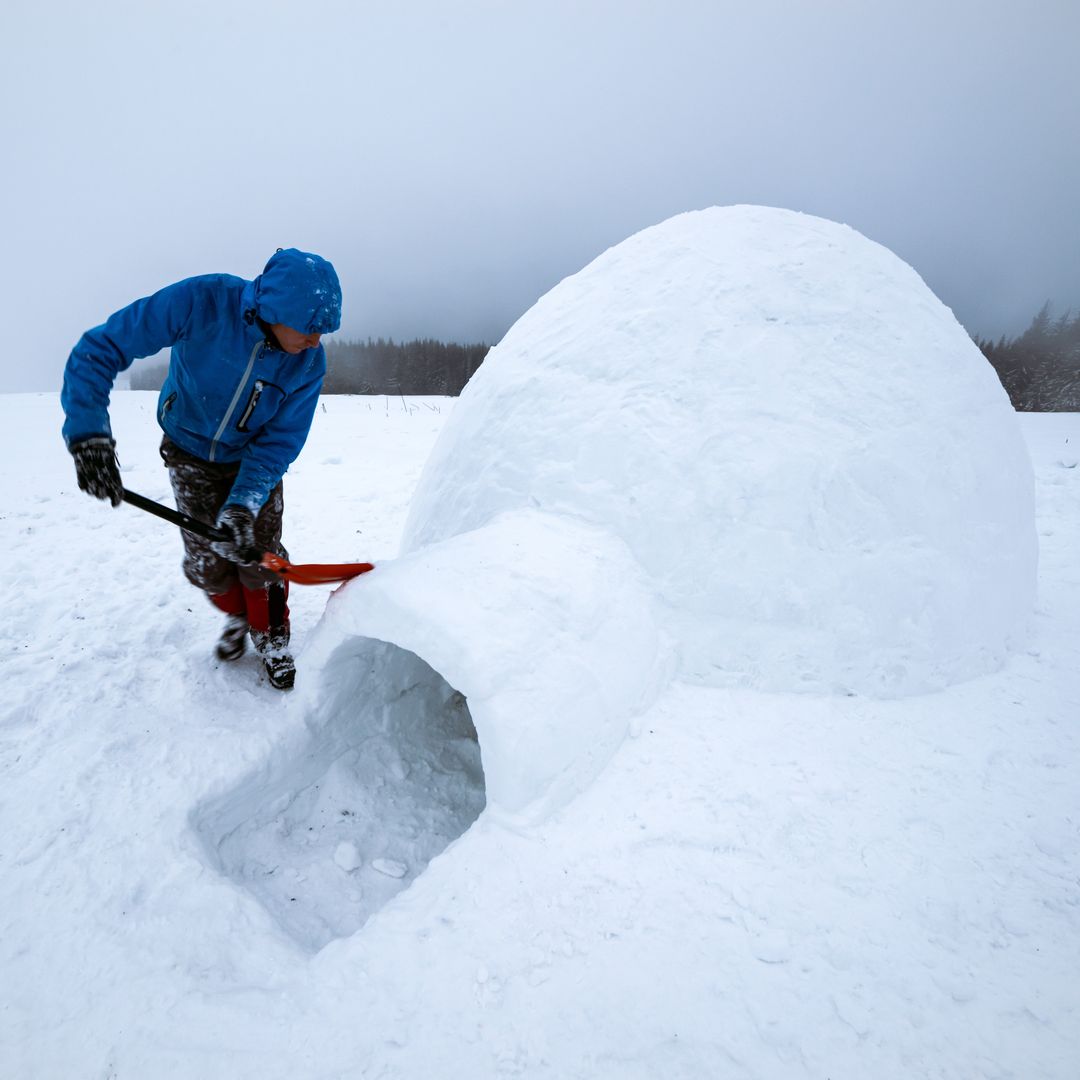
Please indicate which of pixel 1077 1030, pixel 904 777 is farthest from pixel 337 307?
pixel 1077 1030

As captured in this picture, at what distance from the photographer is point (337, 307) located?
2.14 m

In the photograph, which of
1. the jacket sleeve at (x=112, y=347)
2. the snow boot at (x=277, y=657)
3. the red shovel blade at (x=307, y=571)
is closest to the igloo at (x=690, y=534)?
the red shovel blade at (x=307, y=571)

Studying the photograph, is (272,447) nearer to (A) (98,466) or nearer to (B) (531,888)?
(A) (98,466)

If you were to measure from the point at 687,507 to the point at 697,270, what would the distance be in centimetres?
128

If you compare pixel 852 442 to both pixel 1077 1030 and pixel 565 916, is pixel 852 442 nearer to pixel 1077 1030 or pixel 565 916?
pixel 1077 1030

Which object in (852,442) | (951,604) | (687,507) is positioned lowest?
(951,604)

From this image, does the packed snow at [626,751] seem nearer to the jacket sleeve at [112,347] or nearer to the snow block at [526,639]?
the snow block at [526,639]

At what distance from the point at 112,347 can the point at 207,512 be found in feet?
2.70

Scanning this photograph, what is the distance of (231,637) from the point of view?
2.84 meters

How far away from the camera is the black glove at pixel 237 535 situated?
8.09ft

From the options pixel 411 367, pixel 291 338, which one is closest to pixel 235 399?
pixel 291 338

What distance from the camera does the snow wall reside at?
6.93ft

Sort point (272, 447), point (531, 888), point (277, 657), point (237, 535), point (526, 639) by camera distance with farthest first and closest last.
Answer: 1. point (277, 657)
2. point (272, 447)
3. point (237, 535)
4. point (526, 639)
5. point (531, 888)

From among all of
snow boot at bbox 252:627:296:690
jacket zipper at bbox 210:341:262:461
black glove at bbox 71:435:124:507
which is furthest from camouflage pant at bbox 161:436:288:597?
black glove at bbox 71:435:124:507
